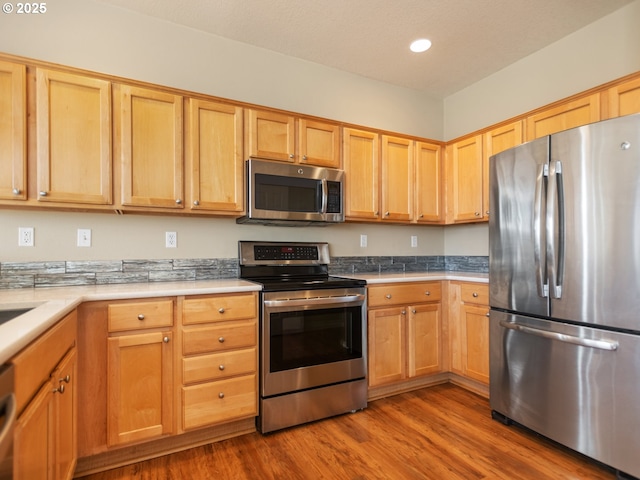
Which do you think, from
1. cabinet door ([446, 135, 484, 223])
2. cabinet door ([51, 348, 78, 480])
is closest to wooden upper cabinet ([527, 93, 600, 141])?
cabinet door ([446, 135, 484, 223])

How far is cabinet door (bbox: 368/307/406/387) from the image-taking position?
8.50ft

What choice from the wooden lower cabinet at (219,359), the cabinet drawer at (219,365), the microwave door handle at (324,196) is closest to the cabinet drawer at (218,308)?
the wooden lower cabinet at (219,359)

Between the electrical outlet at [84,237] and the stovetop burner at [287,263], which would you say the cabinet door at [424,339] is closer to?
the stovetop burner at [287,263]

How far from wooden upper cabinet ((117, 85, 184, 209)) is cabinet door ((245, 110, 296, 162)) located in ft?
1.55

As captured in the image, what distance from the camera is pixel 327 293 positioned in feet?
7.73

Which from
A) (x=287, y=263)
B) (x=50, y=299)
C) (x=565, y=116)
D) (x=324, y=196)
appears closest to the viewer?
(x=50, y=299)

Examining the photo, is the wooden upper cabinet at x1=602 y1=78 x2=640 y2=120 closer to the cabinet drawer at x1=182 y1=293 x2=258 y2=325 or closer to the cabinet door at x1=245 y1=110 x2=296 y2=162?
the cabinet door at x1=245 y1=110 x2=296 y2=162

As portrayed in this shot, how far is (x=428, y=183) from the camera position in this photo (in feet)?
10.8

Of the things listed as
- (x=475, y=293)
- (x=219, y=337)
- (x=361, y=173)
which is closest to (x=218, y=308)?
(x=219, y=337)

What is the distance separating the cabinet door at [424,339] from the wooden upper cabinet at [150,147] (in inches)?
78.0

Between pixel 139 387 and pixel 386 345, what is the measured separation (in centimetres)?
169

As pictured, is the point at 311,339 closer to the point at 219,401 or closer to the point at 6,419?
the point at 219,401

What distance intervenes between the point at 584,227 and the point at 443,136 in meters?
2.17

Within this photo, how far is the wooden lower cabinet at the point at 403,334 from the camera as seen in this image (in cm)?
261
